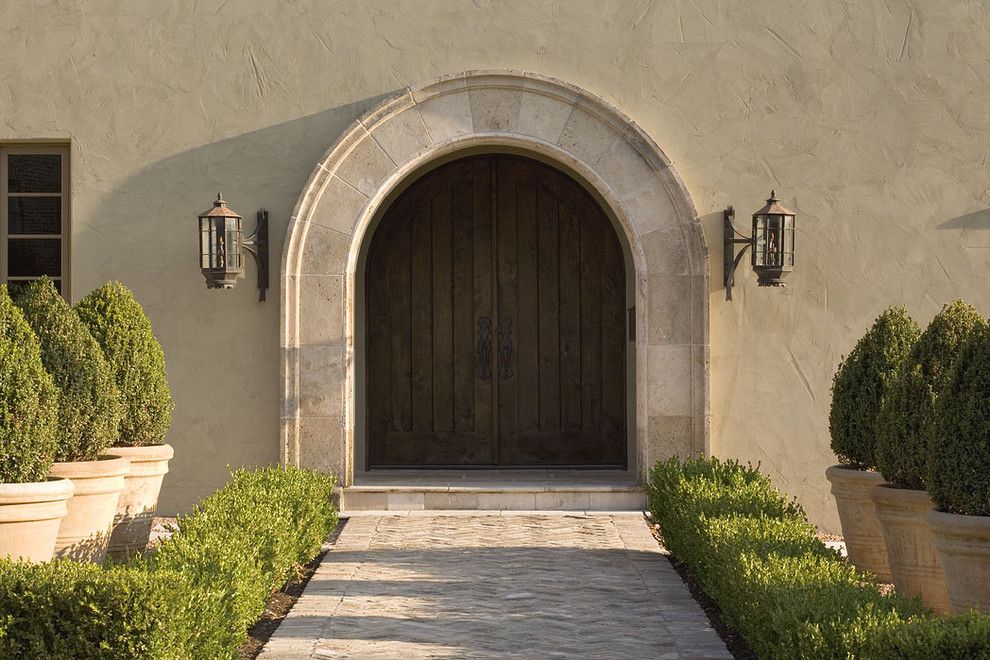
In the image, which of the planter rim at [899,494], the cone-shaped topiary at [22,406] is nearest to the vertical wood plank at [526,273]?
the planter rim at [899,494]

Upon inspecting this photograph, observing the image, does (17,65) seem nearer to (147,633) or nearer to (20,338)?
(20,338)

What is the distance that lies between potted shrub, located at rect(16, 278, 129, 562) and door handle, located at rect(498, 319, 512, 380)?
15.4ft

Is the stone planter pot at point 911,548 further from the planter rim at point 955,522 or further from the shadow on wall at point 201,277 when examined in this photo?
the shadow on wall at point 201,277

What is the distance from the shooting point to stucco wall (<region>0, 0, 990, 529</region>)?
9.77 meters

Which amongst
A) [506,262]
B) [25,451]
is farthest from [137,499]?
[506,262]

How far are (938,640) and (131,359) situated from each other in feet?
17.1

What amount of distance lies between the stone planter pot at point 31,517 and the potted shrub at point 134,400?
5.19 feet

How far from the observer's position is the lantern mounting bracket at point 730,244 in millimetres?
9617

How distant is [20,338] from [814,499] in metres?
6.18

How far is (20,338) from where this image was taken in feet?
20.1

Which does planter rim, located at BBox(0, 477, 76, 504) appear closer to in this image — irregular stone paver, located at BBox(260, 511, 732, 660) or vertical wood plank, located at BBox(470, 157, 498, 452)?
irregular stone paver, located at BBox(260, 511, 732, 660)

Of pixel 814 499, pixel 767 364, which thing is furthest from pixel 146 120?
pixel 814 499

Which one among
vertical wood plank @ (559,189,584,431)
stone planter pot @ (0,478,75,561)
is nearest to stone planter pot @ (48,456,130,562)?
stone planter pot @ (0,478,75,561)

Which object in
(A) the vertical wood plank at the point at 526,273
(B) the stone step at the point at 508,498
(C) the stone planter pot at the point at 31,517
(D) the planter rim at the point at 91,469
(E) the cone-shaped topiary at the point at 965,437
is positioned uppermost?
(A) the vertical wood plank at the point at 526,273
